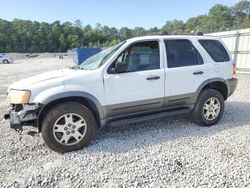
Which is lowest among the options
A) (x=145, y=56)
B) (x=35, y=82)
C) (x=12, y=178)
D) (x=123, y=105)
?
(x=12, y=178)

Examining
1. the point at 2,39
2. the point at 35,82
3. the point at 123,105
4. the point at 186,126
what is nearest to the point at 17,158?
the point at 35,82

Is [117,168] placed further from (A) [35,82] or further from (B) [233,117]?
(B) [233,117]

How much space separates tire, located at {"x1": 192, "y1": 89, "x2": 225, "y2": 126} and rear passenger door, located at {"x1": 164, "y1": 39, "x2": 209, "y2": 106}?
0.85ft

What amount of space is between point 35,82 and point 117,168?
192 cm

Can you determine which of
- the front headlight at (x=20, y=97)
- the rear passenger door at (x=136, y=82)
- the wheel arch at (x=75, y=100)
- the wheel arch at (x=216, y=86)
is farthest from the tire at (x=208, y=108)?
the front headlight at (x=20, y=97)

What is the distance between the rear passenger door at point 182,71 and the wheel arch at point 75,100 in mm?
1423

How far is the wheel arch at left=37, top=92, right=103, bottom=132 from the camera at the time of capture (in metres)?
3.88

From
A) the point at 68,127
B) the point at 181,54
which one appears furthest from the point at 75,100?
the point at 181,54

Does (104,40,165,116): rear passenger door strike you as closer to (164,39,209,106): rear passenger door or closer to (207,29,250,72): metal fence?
(164,39,209,106): rear passenger door

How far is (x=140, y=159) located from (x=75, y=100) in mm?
1472

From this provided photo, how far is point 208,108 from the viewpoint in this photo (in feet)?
17.1

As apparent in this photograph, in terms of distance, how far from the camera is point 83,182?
3.23 metres

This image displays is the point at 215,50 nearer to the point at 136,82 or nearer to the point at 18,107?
the point at 136,82

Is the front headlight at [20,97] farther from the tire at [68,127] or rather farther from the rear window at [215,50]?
the rear window at [215,50]
